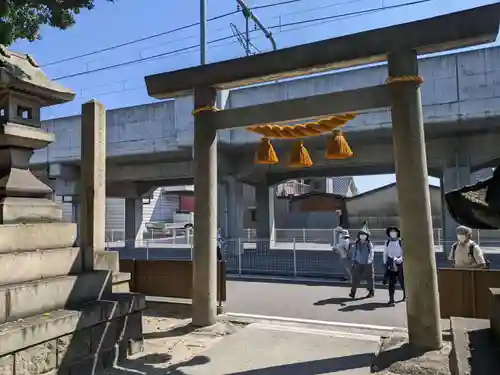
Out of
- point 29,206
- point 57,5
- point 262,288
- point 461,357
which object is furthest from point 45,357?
point 262,288

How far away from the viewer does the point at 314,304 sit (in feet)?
29.3

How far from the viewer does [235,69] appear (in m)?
6.33

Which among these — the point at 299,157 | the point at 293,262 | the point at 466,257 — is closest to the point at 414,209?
the point at 299,157

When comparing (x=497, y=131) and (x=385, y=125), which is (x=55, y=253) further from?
(x=497, y=131)

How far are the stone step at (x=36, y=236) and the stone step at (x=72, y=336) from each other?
82 centimetres

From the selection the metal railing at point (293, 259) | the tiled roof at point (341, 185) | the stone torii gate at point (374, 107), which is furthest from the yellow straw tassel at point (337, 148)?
the tiled roof at point (341, 185)

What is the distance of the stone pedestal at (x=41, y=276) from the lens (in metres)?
4.27

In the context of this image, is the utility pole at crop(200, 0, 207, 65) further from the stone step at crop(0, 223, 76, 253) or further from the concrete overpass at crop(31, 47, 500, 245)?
the stone step at crop(0, 223, 76, 253)

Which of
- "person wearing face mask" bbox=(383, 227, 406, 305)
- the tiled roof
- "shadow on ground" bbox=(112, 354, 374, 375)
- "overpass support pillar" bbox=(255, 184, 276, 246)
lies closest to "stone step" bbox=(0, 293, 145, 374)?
"shadow on ground" bbox=(112, 354, 374, 375)

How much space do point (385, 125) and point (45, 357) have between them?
1163 centimetres

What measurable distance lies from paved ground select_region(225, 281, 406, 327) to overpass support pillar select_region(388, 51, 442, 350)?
7.48 ft

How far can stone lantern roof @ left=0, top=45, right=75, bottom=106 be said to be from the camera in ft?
16.4

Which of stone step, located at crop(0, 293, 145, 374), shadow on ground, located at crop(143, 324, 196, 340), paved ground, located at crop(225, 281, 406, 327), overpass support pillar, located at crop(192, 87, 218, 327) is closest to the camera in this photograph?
stone step, located at crop(0, 293, 145, 374)

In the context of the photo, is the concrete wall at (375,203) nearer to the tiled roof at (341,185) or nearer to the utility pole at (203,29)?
the tiled roof at (341,185)
